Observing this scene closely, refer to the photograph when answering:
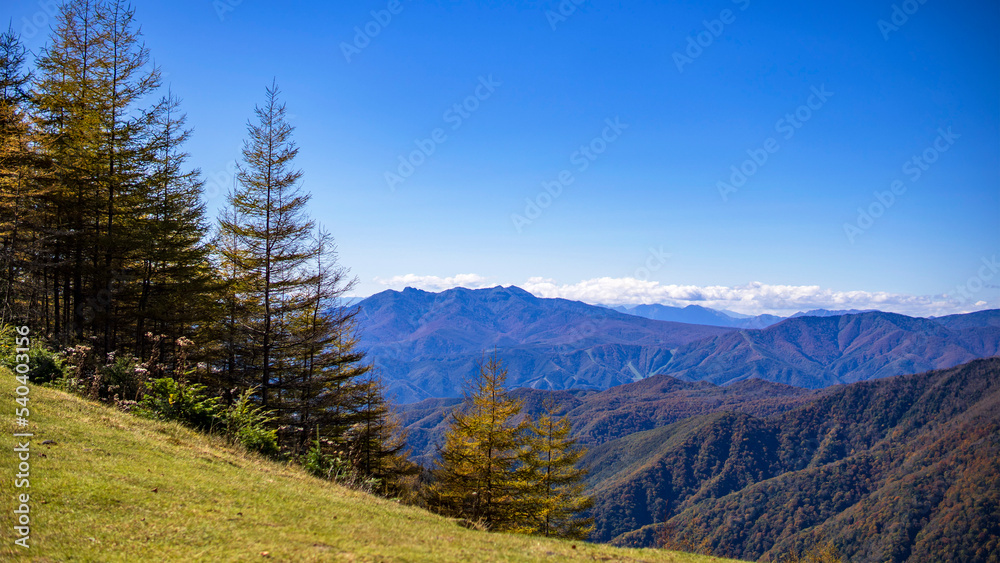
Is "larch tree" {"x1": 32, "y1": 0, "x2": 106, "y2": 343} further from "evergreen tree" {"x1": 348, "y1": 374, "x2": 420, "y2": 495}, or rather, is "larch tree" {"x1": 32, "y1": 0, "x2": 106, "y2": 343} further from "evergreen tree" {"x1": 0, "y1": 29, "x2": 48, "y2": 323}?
"evergreen tree" {"x1": 348, "y1": 374, "x2": 420, "y2": 495}

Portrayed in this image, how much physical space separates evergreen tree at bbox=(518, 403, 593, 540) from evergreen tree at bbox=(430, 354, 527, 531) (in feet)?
2.51

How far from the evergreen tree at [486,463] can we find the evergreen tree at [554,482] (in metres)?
0.77

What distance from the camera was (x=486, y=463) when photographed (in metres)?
22.1

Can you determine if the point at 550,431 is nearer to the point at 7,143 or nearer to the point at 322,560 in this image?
the point at 322,560

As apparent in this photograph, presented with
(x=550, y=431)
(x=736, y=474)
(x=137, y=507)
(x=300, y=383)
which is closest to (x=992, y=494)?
(x=736, y=474)

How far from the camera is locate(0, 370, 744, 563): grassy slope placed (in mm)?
4234

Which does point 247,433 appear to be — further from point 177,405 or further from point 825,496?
point 825,496

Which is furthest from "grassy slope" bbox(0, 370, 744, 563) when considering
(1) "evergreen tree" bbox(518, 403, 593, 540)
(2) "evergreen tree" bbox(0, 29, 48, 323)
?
(1) "evergreen tree" bbox(518, 403, 593, 540)

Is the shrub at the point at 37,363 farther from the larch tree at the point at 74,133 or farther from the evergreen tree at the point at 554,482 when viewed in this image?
the evergreen tree at the point at 554,482

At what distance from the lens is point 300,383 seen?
21219 mm

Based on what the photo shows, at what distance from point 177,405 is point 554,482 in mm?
18646

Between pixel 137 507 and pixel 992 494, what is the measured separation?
161 meters

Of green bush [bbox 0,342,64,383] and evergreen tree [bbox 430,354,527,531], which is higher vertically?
green bush [bbox 0,342,64,383]

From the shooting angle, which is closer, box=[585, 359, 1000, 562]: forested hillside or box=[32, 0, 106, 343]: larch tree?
box=[32, 0, 106, 343]: larch tree
